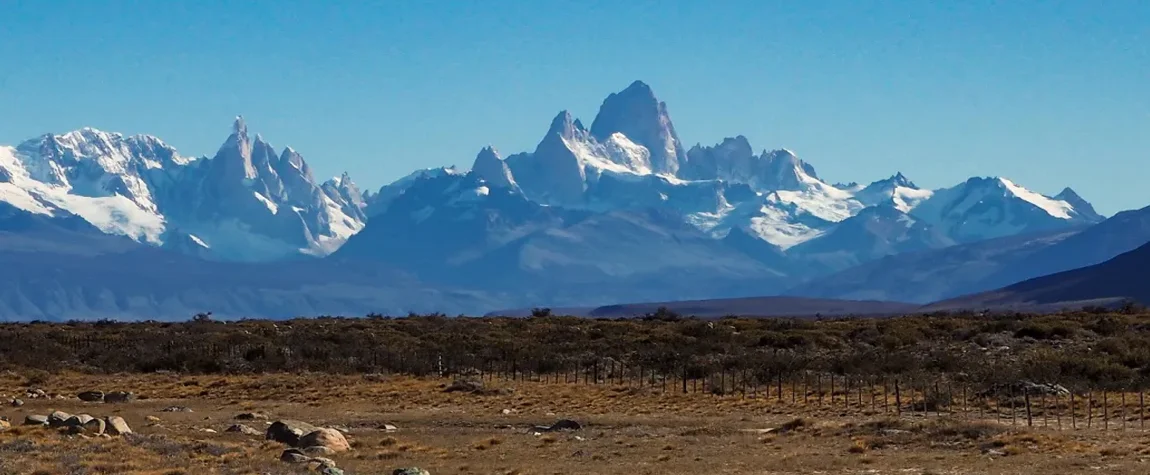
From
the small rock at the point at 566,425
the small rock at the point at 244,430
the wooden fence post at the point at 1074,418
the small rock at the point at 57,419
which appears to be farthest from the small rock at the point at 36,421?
the wooden fence post at the point at 1074,418

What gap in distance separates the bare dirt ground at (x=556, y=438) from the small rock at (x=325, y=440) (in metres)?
0.52

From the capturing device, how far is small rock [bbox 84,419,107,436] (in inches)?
1435

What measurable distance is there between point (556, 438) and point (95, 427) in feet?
38.1

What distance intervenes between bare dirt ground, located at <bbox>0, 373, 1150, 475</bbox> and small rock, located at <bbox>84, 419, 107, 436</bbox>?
2.39 feet

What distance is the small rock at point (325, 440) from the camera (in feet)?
118

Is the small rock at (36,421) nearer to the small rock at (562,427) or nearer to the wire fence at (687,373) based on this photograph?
the small rock at (562,427)


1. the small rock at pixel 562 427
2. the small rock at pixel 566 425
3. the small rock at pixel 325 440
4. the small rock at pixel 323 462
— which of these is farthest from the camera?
the small rock at pixel 566 425

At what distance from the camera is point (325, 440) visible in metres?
Answer: 36.3

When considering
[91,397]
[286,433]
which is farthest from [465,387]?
[286,433]

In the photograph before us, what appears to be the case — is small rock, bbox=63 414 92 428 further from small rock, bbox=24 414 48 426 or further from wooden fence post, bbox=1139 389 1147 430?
wooden fence post, bbox=1139 389 1147 430

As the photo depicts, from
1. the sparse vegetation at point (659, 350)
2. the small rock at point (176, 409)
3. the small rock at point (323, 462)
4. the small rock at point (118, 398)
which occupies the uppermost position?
the sparse vegetation at point (659, 350)

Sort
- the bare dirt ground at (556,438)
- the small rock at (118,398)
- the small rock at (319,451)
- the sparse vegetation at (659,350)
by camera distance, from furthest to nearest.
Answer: the sparse vegetation at (659,350) → the small rock at (118,398) → the small rock at (319,451) → the bare dirt ground at (556,438)

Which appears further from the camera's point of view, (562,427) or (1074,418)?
(562,427)

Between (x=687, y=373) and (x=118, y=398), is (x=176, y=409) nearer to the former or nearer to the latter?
(x=118, y=398)
